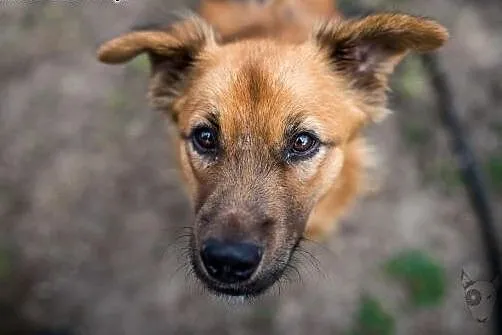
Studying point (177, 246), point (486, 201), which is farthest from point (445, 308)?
point (177, 246)

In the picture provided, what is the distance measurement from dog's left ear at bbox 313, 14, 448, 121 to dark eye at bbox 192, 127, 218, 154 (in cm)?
82

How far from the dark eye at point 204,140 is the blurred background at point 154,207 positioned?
1536 millimetres

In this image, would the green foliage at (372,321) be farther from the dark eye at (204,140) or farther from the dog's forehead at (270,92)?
the dark eye at (204,140)

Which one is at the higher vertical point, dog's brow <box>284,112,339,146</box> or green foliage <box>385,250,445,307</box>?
dog's brow <box>284,112,339,146</box>

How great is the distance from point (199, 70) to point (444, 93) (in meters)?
2.43

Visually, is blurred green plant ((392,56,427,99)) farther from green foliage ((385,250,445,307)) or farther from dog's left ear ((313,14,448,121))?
dog's left ear ((313,14,448,121))

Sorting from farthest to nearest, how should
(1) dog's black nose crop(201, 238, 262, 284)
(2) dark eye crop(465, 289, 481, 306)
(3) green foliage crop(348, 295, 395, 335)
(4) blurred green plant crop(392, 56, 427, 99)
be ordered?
1. (4) blurred green plant crop(392, 56, 427, 99)
2. (3) green foliage crop(348, 295, 395, 335)
3. (2) dark eye crop(465, 289, 481, 306)
4. (1) dog's black nose crop(201, 238, 262, 284)

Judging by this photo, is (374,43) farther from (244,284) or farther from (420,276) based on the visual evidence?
(420,276)

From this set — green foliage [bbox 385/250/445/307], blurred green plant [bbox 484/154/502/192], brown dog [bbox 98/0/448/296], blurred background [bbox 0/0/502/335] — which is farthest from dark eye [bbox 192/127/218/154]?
blurred green plant [bbox 484/154/502/192]

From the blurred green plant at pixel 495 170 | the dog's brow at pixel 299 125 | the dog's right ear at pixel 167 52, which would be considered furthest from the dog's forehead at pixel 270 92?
the blurred green plant at pixel 495 170

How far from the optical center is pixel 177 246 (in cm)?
505

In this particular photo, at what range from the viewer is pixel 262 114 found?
10.3 feet

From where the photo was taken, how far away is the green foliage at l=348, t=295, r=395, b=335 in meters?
4.76

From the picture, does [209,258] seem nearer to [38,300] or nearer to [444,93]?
[38,300]
